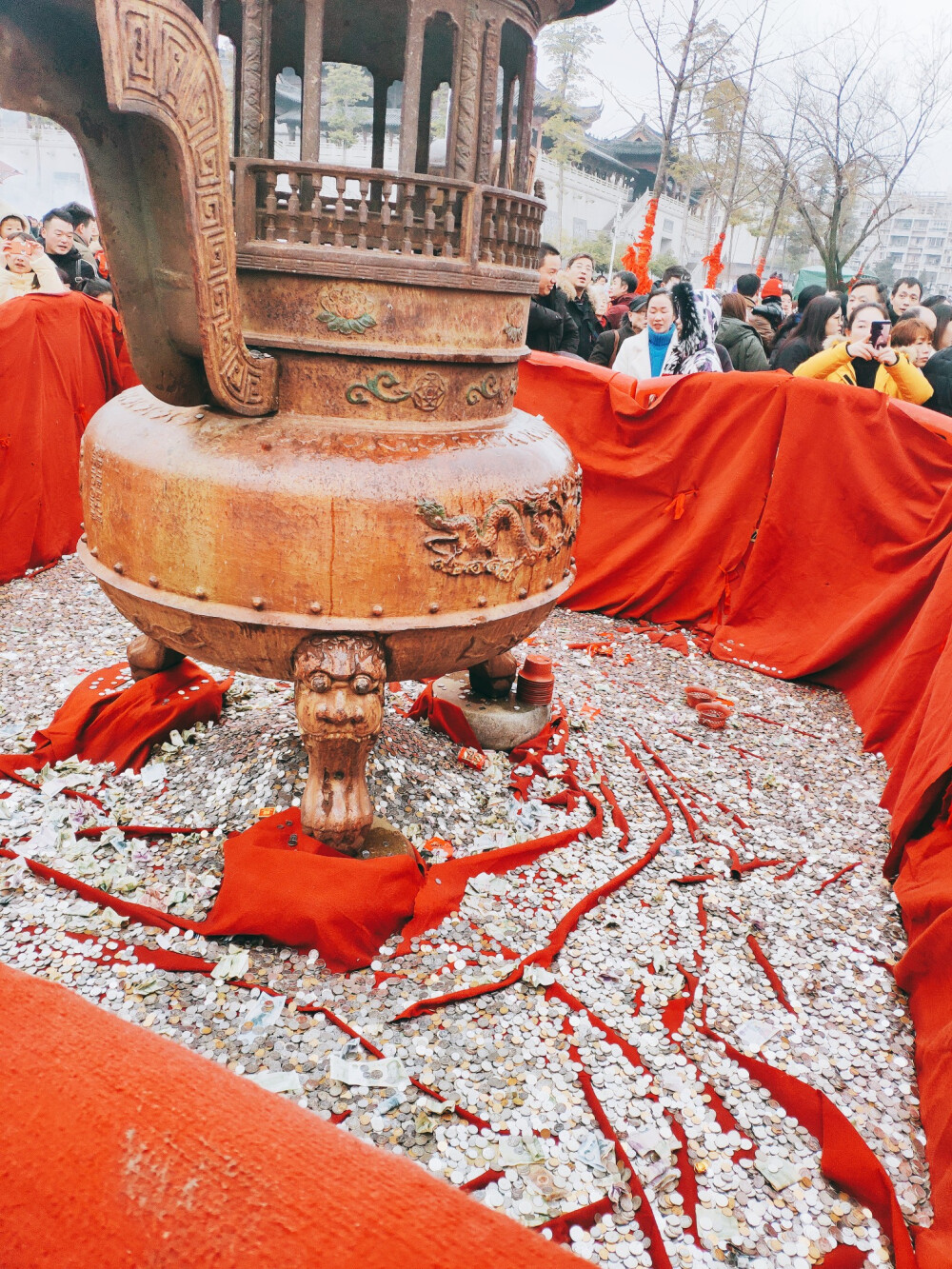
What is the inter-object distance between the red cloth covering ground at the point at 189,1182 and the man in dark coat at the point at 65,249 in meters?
7.54

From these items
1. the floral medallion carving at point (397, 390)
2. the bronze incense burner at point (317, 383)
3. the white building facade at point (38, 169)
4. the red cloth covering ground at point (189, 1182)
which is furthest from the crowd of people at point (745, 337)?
the white building facade at point (38, 169)

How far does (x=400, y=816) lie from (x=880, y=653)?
107 inches

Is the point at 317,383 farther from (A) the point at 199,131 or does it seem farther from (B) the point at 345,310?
(A) the point at 199,131

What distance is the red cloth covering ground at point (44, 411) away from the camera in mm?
5016

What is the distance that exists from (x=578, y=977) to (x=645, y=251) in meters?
9.86

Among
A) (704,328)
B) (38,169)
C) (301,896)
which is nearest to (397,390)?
(301,896)

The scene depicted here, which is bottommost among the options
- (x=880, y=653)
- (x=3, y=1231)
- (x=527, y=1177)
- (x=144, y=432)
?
(x=527, y=1177)

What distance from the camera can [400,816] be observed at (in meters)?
2.99

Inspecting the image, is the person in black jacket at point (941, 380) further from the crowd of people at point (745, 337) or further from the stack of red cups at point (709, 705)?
the stack of red cups at point (709, 705)

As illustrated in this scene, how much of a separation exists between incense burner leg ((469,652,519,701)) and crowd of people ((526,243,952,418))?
2.11 meters

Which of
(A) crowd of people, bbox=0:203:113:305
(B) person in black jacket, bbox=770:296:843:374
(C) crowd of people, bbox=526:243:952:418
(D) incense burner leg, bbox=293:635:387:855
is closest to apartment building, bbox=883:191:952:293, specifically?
(C) crowd of people, bbox=526:243:952:418

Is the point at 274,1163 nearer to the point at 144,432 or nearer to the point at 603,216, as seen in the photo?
the point at 144,432

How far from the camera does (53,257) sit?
726 cm

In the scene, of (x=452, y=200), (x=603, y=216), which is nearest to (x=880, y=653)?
(x=452, y=200)
